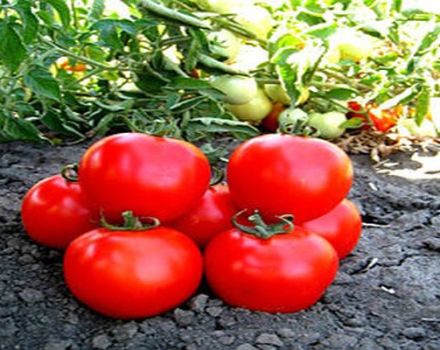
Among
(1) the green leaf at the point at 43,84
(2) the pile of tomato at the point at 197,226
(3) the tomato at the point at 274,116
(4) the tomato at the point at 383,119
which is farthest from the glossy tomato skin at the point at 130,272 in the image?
(4) the tomato at the point at 383,119

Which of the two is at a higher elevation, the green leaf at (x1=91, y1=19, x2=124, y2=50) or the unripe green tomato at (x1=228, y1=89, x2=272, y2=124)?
the green leaf at (x1=91, y1=19, x2=124, y2=50)

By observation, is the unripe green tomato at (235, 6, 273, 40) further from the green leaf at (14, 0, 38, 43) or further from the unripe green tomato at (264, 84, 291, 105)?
the green leaf at (14, 0, 38, 43)

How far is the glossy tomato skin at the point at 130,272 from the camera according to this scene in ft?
4.65

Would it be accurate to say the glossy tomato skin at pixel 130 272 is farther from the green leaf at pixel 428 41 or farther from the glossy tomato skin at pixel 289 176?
the green leaf at pixel 428 41

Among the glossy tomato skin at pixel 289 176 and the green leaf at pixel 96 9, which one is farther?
the green leaf at pixel 96 9

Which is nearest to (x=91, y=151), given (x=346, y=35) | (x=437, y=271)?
(x=437, y=271)

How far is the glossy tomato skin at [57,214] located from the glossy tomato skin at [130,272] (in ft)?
0.57

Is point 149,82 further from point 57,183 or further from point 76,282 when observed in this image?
point 76,282

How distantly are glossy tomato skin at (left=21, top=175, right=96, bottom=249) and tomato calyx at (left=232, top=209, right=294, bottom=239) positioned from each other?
→ 32 cm

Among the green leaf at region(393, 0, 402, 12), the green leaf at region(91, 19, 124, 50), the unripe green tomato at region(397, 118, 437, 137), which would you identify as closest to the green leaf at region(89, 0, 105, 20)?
the green leaf at region(91, 19, 124, 50)

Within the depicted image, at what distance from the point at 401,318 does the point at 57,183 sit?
75 centimetres

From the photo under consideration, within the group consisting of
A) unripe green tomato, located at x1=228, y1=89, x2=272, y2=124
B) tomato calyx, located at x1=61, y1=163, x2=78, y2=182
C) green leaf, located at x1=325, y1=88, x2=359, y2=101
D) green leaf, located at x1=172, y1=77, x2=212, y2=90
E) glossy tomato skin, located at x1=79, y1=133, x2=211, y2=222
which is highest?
glossy tomato skin, located at x1=79, y1=133, x2=211, y2=222

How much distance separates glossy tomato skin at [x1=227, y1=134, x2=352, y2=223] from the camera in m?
1.53

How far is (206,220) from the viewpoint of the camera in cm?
162
